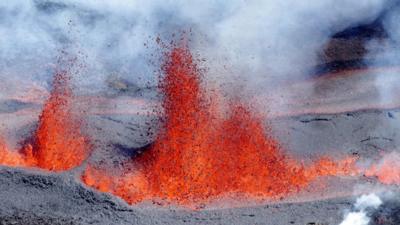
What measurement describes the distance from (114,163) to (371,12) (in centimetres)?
1061

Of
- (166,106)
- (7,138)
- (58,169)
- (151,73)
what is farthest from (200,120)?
(7,138)

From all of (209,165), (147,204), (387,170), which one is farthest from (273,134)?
(147,204)

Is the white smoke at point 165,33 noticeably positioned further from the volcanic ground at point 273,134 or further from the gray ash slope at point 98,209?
the gray ash slope at point 98,209

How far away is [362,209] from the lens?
45.7 feet

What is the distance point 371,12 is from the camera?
20734 millimetres

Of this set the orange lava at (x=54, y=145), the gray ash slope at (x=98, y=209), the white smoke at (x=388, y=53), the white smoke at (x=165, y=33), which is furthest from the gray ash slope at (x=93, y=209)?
the white smoke at (x=388, y=53)

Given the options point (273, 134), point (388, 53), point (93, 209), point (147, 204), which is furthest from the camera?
point (388, 53)

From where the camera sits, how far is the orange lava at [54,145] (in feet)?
50.4

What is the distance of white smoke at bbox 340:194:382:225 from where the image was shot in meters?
13.6

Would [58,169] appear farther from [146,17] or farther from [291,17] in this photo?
[291,17]

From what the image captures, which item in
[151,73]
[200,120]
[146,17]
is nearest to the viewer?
[200,120]

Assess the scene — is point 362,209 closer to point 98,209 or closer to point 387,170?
point 387,170

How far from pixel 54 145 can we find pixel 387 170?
848 centimetres

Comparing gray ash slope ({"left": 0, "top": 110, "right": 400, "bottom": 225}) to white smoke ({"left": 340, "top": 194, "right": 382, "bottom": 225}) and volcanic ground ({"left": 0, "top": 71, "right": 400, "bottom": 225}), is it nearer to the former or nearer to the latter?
volcanic ground ({"left": 0, "top": 71, "right": 400, "bottom": 225})
